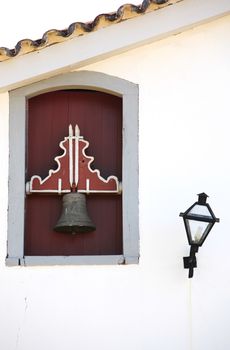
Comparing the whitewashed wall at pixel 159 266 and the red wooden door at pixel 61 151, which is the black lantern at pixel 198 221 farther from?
the red wooden door at pixel 61 151

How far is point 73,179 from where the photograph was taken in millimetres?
9375

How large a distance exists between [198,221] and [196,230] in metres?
0.08

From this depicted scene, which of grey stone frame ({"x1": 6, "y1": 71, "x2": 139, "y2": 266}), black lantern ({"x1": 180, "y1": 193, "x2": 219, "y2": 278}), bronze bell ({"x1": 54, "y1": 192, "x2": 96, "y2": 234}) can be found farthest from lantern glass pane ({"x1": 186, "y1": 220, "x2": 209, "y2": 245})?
bronze bell ({"x1": 54, "y1": 192, "x2": 96, "y2": 234})

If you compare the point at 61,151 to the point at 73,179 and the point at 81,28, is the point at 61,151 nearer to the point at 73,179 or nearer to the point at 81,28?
the point at 73,179

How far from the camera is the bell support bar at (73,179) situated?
936 centimetres

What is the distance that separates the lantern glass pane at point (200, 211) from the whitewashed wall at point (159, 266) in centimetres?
29

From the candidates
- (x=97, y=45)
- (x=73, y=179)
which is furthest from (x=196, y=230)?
(x=97, y=45)

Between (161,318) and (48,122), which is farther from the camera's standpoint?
(48,122)

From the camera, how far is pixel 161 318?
8.97 metres

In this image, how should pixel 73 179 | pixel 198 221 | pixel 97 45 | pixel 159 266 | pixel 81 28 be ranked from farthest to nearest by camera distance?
pixel 73 179, pixel 97 45, pixel 81 28, pixel 159 266, pixel 198 221

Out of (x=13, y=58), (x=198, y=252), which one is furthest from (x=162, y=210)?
(x=13, y=58)

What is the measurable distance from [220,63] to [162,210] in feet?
4.36

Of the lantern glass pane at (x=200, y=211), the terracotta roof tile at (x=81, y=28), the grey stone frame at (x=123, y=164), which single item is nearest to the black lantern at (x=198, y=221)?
the lantern glass pane at (x=200, y=211)

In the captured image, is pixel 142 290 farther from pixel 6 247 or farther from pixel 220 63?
pixel 220 63
